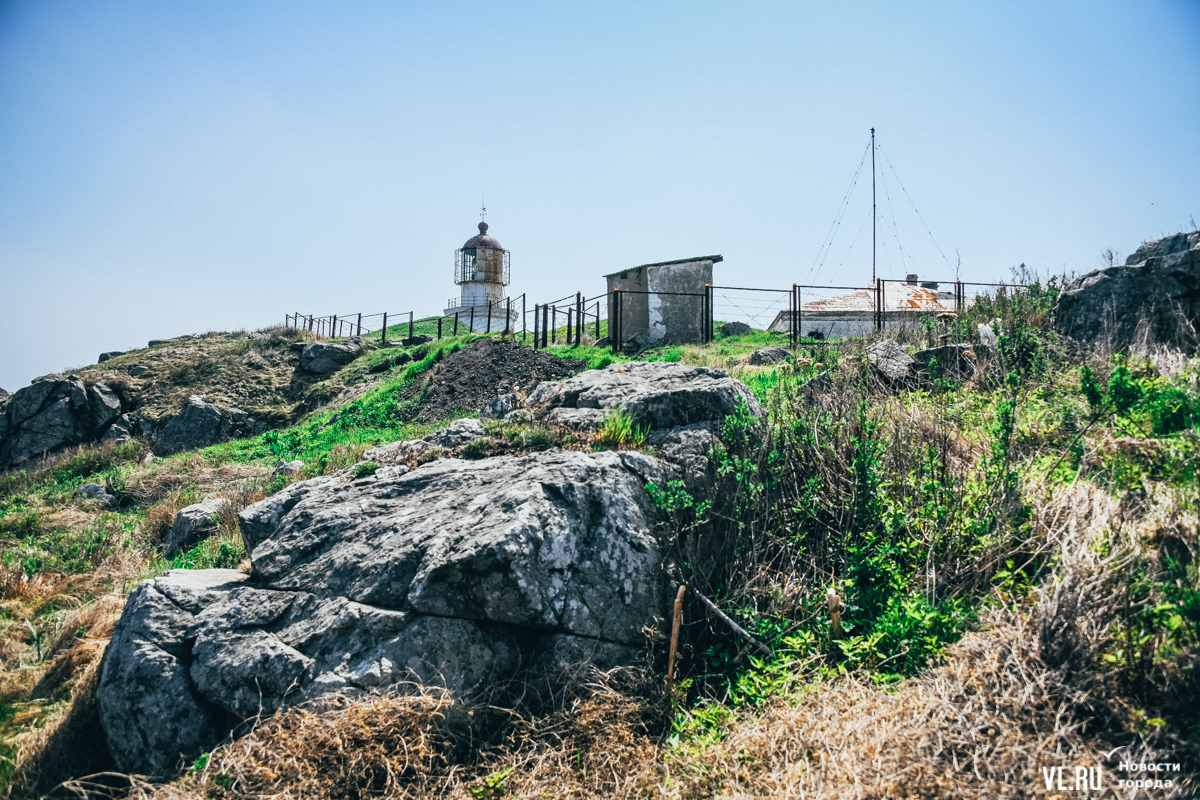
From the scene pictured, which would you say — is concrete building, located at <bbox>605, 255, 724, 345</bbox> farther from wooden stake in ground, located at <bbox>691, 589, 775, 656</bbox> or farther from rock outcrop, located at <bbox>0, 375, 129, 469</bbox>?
rock outcrop, located at <bbox>0, 375, 129, 469</bbox>

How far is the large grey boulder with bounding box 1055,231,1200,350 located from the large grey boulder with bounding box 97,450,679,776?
614 cm

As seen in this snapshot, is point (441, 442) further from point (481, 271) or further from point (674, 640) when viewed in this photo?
point (481, 271)

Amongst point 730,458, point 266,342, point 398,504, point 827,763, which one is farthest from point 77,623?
point 266,342

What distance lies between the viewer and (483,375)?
15766 millimetres

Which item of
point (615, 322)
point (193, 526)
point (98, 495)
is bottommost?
point (98, 495)

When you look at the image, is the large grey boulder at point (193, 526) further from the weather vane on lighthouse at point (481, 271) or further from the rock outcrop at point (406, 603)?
the weather vane on lighthouse at point (481, 271)

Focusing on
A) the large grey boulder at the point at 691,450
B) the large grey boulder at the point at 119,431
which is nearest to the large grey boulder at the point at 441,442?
the large grey boulder at the point at 691,450

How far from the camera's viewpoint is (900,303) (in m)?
20.3

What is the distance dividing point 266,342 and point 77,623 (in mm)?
23873

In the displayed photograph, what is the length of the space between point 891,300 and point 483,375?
44.9 ft

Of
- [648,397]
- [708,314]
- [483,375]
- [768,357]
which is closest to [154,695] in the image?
[648,397]

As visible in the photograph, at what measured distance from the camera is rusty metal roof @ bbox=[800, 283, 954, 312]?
20344 mm

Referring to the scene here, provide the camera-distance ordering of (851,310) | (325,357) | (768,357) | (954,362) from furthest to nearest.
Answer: (325,357), (851,310), (768,357), (954,362)

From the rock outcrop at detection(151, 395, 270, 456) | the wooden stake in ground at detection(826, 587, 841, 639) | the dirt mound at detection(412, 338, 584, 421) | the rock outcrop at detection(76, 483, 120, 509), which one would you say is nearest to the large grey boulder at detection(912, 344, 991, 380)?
the wooden stake in ground at detection(826, 587, 841, 639)
